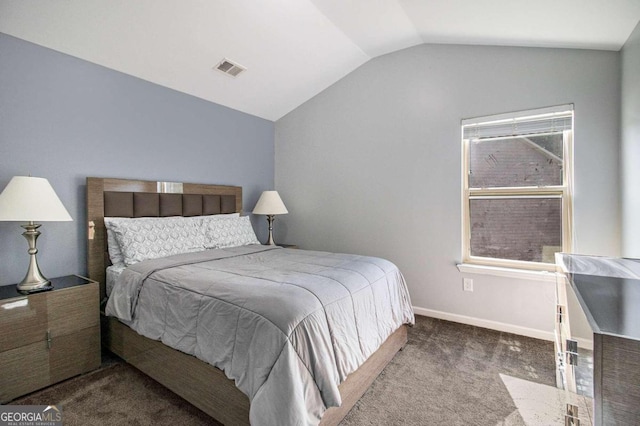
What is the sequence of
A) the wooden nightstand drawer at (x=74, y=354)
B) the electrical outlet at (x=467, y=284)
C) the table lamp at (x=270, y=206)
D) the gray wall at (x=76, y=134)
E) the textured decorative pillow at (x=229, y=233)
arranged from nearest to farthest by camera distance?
the wooden nightstand drawer at (x=74, y=354) < the gray wall at (x=76, y=134) < the electrical outlet at (x=467, y=284) < the textured decorative pillow at (x=229, y=233) < the table lamp at (x=270, y=206)

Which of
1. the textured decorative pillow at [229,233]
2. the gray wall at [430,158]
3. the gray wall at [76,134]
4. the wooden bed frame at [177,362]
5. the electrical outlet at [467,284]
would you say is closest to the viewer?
the wooden bed frame at [177,362]

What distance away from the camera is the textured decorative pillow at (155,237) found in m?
2.44

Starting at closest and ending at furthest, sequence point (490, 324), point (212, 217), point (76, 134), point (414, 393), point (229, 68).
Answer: point (414, 393)
point (76, 134)
point (490, 324)
point (229, 68)
point (212, 217)

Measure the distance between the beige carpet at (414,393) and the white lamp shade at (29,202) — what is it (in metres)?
1.14

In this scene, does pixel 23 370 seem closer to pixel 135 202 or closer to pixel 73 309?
pixel 73 309

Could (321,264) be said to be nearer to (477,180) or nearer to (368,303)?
(368,303)

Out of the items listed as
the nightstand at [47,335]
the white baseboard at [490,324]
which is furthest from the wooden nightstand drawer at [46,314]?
the white baseboard at [490,324]

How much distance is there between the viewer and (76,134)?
2492 millimetres

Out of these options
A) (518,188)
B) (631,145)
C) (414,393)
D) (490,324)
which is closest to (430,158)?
(518,188)

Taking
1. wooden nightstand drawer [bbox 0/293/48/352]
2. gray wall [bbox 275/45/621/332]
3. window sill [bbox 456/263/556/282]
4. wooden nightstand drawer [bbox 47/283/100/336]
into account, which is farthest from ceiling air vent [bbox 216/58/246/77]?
window sill [bbox 456/263/556/282]

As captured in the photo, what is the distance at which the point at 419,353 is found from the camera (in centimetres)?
240

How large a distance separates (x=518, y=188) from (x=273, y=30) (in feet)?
8.80

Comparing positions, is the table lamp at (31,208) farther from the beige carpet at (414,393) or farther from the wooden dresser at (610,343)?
the wooden dresser at (610,343)

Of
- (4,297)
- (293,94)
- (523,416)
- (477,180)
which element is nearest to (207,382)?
(4,297)
